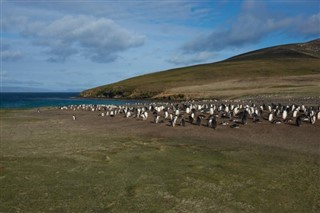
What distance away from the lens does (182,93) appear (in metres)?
105

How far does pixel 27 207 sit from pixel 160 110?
35.2 m

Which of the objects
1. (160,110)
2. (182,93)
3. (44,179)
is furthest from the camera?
(182,93)

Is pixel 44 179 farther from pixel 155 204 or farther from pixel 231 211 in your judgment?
pixel 231 211

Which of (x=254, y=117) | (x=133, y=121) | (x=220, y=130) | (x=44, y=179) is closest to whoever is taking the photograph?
(x=44, y=179)

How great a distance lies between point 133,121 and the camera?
38.4 metres

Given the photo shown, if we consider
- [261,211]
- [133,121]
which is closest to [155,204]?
[261,211]

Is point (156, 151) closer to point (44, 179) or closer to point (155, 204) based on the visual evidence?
point (44, 179)

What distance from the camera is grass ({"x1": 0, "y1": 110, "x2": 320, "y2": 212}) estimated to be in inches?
543

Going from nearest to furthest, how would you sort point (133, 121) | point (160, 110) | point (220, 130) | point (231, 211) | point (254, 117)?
point (231, 211), point (220, 130), point (254, 117), point (133, 121), point (160, 110)

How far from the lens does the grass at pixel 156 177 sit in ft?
45.3

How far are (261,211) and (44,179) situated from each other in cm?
868

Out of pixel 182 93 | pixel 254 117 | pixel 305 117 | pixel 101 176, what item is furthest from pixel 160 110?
pixel 182 93

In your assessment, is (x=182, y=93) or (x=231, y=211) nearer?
(x=231, y=211)

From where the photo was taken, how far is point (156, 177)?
17.1m
